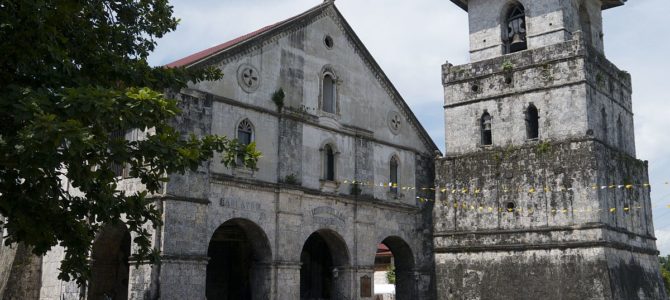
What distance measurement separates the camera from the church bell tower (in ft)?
76.9

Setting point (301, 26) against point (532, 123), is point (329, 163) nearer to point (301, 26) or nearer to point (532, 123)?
point (301, 26)

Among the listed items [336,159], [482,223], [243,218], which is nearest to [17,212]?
[243,218]

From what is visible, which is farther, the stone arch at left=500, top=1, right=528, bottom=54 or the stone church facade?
the stone arch at left=500, top=1, right=528, bottom=54

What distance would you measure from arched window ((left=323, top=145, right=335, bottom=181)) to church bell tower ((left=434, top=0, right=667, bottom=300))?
16.7ft

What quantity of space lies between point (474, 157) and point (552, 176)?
3.03 m

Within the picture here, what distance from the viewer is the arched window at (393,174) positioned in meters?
A: 25.8

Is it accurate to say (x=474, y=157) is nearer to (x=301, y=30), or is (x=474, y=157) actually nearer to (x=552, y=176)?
(x=552, y=176)

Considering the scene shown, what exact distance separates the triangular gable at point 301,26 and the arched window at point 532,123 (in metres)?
3.90

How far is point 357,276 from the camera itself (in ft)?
77.4

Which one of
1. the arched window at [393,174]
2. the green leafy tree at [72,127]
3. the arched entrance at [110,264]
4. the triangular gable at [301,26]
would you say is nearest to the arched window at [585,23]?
the triangular gable at [301,26]

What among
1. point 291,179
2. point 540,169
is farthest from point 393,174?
point 291,179

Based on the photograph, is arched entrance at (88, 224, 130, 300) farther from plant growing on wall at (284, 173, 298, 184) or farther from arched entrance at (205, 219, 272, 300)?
plant growing on wall at (284, 173, 298, 184)

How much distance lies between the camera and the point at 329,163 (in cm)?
2358

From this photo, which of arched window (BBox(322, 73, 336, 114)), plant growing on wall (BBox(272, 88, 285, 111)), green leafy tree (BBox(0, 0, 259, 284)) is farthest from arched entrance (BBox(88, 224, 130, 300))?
green leafy tree (BBox(0, 0, 259, 284))
